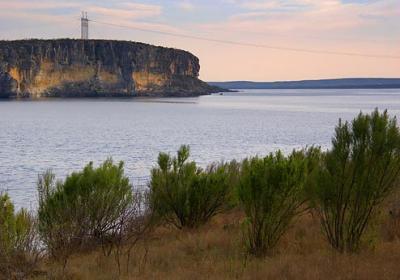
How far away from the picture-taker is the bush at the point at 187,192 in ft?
45.4

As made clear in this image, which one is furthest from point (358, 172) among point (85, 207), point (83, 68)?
point (83, 68)

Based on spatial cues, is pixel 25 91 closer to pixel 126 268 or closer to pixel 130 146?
pixel 130 146

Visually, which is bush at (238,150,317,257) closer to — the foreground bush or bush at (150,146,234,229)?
bush at (150,146,234,229)

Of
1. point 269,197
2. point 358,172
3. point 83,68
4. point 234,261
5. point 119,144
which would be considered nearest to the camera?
point 234,261

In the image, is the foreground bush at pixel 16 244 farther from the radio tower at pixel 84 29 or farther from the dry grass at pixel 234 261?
the radio tower at pixel 84 29

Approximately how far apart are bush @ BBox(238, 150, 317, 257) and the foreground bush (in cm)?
359

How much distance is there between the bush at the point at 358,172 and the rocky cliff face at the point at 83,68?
147808 mm

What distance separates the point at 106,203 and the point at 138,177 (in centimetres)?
1649

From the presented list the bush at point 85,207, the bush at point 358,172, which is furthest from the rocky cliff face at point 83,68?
the bush at point 358,172

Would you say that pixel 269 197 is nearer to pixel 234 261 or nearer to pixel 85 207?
pixel 234 261

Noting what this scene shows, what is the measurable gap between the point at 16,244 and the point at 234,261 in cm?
345

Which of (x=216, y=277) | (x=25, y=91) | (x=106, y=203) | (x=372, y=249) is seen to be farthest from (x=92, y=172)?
(x=25, y=91)

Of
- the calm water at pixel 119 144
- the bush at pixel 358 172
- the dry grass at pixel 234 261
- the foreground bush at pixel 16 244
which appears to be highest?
the bush at pixel 358 172

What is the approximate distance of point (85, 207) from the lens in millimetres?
11375
